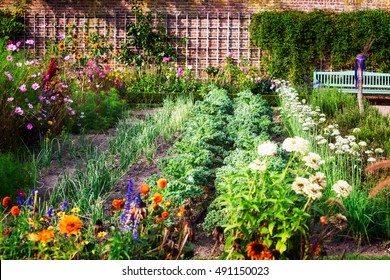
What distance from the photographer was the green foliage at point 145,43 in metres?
14.2

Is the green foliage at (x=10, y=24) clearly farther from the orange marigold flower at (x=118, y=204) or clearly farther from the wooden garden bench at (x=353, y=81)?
the orange marigold flower at (x=118, y=204)

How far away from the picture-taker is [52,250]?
11.3ft

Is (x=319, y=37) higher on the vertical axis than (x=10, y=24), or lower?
lower

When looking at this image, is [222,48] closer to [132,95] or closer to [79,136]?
[132,95]

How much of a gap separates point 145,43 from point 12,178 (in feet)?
31.5

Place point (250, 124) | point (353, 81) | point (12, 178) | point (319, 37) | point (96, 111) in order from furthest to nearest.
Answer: point (319, 37)
point (353, 81)
point (96, 111)
point (250, 124)
point (12, 178)

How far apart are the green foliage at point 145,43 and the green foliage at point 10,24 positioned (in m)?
2.24

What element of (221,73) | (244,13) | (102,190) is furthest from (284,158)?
(244,13)

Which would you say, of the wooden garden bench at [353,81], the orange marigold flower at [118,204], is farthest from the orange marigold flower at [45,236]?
the wooden garden bench at [353,81]

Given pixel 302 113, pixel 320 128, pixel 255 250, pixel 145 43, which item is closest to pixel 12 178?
pixel 255 250

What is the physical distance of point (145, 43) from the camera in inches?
563

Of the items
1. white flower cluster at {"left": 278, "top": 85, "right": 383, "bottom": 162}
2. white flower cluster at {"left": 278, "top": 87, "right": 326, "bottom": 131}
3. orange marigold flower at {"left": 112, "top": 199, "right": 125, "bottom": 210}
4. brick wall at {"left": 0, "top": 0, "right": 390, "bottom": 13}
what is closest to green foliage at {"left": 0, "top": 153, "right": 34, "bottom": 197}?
orange marigold flower at {"left": 112, "top": 199, "right": 125, "bottom": 210}

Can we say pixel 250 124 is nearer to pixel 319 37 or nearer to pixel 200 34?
pixel 319 37

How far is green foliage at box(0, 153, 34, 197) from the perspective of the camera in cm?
485
